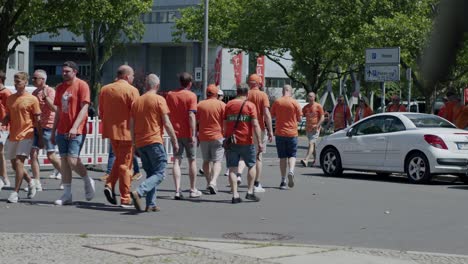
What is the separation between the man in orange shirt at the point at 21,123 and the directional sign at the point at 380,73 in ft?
33.3

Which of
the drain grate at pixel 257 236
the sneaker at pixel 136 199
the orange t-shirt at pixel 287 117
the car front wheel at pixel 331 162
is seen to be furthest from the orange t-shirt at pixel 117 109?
the car front wheel at pixel 331 162

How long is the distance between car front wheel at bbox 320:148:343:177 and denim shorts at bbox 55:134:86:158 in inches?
331

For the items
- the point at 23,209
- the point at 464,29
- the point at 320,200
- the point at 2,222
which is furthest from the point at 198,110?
the point at 464,29

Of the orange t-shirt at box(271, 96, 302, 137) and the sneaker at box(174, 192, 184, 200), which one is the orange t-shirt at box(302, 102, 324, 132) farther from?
the sneaker at box(174, 192, 184, 200)

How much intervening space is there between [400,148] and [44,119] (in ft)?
24.7

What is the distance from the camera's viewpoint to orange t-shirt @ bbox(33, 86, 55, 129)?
12.7 metres

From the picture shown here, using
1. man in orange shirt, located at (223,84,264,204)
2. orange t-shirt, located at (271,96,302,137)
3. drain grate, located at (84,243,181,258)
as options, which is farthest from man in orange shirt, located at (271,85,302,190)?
drain grate, located at (84,243,181,258)

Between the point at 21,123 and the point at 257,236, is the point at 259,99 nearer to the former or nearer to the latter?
→ the point at 21,123

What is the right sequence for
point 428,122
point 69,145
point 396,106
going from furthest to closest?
point 396,106, point 428,122, point 69,145

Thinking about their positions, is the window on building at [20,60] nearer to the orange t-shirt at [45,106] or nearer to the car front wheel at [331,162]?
the car front wheel at [331,162]

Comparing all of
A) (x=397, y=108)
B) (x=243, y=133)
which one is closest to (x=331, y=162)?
(x=397, y=108)

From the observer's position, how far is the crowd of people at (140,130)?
10.7 meters

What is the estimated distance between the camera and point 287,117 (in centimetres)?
1426

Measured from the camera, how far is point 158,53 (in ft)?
264
